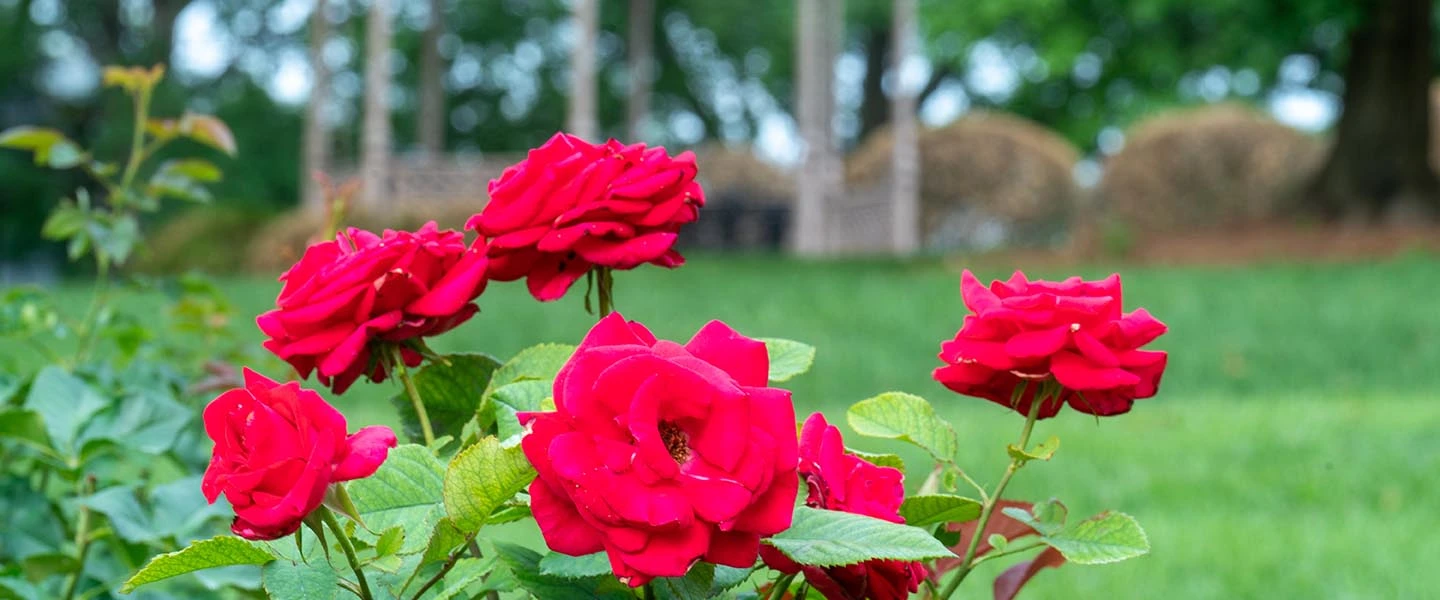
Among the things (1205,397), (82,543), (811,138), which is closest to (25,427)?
(82,543)

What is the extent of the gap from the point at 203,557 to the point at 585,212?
0.31m

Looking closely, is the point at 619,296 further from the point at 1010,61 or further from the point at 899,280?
the point at 1010,61

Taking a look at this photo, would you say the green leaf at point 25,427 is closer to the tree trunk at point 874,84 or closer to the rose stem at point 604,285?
the rose stem at point 604,285

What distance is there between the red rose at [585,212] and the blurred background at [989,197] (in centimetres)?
38

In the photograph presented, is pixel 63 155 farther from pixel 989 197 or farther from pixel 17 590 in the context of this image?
pixel 989 197

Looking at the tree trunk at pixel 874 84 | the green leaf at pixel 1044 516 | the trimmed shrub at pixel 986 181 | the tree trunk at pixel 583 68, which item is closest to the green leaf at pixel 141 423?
the green leaf at pixel 1044 516

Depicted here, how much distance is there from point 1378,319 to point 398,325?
24.9 feet

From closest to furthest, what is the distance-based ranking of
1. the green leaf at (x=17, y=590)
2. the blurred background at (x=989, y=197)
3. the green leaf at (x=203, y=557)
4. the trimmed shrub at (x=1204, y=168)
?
the green leaf at (x=203, y=557) < the green leaf at (x=17, y=590) < the blurred background at (x=989, y=197) < the trimmed shrub at (x=1204, y=168)

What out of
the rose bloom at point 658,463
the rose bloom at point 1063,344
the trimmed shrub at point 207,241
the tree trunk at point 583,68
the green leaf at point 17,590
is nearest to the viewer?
the rose bloom at point 658,463

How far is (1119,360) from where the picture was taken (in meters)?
0.85

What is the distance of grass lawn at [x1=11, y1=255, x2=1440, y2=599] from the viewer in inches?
130

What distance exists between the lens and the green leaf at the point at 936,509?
889 millimetres

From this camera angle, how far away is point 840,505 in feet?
2.64

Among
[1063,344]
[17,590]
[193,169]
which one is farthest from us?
[193,169]
